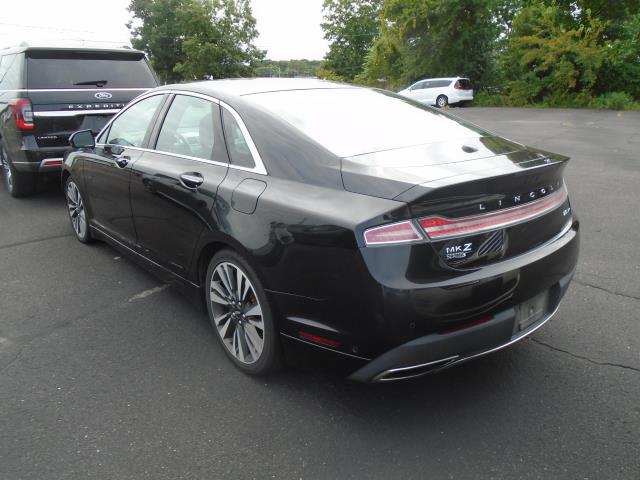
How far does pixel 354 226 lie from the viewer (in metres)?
2.24

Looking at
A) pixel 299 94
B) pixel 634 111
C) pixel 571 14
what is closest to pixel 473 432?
pixel 299 94

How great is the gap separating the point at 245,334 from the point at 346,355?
770mm

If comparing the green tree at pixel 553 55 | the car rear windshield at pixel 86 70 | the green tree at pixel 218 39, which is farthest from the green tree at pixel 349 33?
the car rear windshield at pixel 86 70

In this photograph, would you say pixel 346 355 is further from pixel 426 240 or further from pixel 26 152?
pixel 26 152

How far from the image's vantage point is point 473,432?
8.17 feet

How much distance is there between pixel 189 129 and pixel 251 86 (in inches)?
19.4

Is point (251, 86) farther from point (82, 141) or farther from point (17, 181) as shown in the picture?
point (17, 181)

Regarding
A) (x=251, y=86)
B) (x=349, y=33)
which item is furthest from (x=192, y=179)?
(x=349, y=33)

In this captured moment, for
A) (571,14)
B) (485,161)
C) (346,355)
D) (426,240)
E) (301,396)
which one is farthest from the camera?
(571,14)

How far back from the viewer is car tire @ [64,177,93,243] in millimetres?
5031

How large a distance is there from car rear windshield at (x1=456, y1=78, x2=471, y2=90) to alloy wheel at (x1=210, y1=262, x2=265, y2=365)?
2545 cm

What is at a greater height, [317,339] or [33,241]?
[317,339]

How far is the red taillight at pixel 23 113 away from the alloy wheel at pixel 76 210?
1.59 m

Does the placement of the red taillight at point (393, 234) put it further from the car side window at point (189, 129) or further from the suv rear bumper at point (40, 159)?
the suv rear bumper at point (40, 159)
